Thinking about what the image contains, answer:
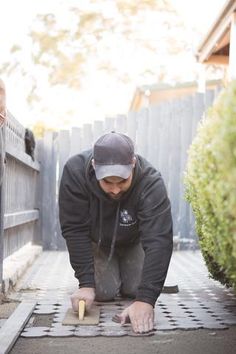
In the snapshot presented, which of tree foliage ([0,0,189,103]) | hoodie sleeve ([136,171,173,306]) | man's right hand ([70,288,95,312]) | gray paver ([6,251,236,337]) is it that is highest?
tree foliage ([0,0,189,103])

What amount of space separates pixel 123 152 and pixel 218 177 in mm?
1488

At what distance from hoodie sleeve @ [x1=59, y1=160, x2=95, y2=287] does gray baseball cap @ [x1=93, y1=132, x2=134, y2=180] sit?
0.49 meters

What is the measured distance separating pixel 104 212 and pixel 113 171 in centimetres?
73

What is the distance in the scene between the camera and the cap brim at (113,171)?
3742mm

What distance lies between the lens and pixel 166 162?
9141mm

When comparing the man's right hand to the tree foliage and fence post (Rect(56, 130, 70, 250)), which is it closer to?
fence post (Rect(56, 130, 70, 250))

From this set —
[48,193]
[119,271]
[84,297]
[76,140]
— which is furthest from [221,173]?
[48,193]

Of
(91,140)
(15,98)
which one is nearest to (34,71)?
(15,98)

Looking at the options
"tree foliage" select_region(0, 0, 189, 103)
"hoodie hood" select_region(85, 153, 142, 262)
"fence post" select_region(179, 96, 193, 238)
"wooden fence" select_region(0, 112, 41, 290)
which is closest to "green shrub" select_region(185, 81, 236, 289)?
"hoodie hood" select_region(85, 153, 142, 262)

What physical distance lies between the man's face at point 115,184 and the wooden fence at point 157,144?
198 inches

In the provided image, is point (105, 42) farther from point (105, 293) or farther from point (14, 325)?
point (14, 325)

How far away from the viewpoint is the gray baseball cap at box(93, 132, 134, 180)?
375 cm

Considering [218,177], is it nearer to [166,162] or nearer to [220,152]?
[220,152]

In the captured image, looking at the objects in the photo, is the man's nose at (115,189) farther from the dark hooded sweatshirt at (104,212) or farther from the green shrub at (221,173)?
the green shrub at (221,173)
